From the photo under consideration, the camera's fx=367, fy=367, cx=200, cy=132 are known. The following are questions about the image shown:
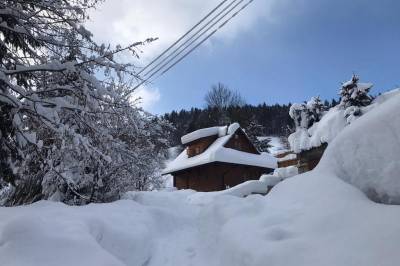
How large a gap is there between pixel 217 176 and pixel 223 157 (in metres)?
1.47

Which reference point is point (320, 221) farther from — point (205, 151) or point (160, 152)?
point (205, 151)

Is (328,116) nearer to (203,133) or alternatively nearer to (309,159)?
(309,159)

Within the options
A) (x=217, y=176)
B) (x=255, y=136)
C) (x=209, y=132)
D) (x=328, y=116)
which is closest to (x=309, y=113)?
(x=328, y=116)

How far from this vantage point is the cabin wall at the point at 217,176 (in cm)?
2408

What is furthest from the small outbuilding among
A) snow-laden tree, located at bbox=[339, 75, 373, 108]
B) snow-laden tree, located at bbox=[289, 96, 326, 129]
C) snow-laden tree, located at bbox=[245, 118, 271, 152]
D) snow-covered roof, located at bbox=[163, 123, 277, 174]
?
snow-laden tree, located at bbox=[245, 118, 271, 152]

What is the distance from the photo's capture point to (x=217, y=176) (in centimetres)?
2405

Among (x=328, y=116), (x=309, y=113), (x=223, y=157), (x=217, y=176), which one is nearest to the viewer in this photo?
(x=328, y=116)

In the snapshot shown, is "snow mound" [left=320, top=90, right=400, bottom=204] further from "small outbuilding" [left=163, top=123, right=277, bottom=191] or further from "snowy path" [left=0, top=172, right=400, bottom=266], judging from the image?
"small outbuilding" [left=163, top=123, right=277, bottom=191]

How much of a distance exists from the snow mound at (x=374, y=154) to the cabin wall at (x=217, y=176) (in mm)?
18721

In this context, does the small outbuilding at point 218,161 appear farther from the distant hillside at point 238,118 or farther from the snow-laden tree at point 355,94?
the distant hillside at point 238,118

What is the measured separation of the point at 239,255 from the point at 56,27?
13.7ft

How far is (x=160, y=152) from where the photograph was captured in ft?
54.9

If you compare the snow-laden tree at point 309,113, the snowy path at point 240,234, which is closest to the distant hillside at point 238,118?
the snow-laden tree at point 309,113

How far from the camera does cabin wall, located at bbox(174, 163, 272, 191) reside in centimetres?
2408
